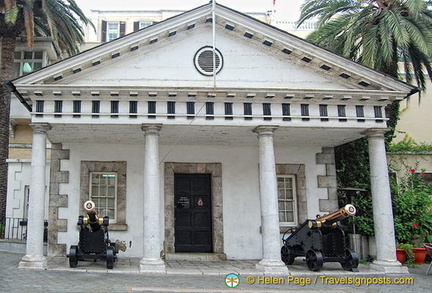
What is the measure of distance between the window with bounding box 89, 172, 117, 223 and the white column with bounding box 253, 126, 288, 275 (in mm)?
4757

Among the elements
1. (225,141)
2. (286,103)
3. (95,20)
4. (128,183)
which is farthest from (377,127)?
(95,20)

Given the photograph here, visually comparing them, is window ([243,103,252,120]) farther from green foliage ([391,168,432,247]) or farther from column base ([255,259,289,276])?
green foliage ([391,168,432,247])

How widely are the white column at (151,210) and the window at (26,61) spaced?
9.61 metres

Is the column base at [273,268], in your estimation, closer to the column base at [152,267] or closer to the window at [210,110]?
the column base at [152,267]

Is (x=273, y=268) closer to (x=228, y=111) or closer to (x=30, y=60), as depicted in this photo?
(x=228, y=111)

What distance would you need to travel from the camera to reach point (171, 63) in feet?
37.1

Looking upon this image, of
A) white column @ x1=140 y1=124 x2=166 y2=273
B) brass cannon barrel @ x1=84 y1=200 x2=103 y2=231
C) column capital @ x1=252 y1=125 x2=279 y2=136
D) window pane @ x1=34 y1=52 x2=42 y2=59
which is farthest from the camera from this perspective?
window pane @ x1=34 y1=52 x2=42 y2=59

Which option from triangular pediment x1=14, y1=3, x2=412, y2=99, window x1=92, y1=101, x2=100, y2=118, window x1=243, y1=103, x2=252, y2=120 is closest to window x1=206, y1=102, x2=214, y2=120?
triangular pediment x1=14, y1=3, x2=412, y2=99

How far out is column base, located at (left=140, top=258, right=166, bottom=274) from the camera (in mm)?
9812

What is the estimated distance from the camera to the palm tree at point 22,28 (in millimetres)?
14734

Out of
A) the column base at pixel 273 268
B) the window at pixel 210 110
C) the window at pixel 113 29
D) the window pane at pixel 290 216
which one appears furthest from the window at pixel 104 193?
the window at pixel 113 29

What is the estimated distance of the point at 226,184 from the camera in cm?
1322

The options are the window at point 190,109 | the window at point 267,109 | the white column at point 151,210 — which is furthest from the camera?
the window at point 267,109

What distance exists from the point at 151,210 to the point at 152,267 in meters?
1.32
